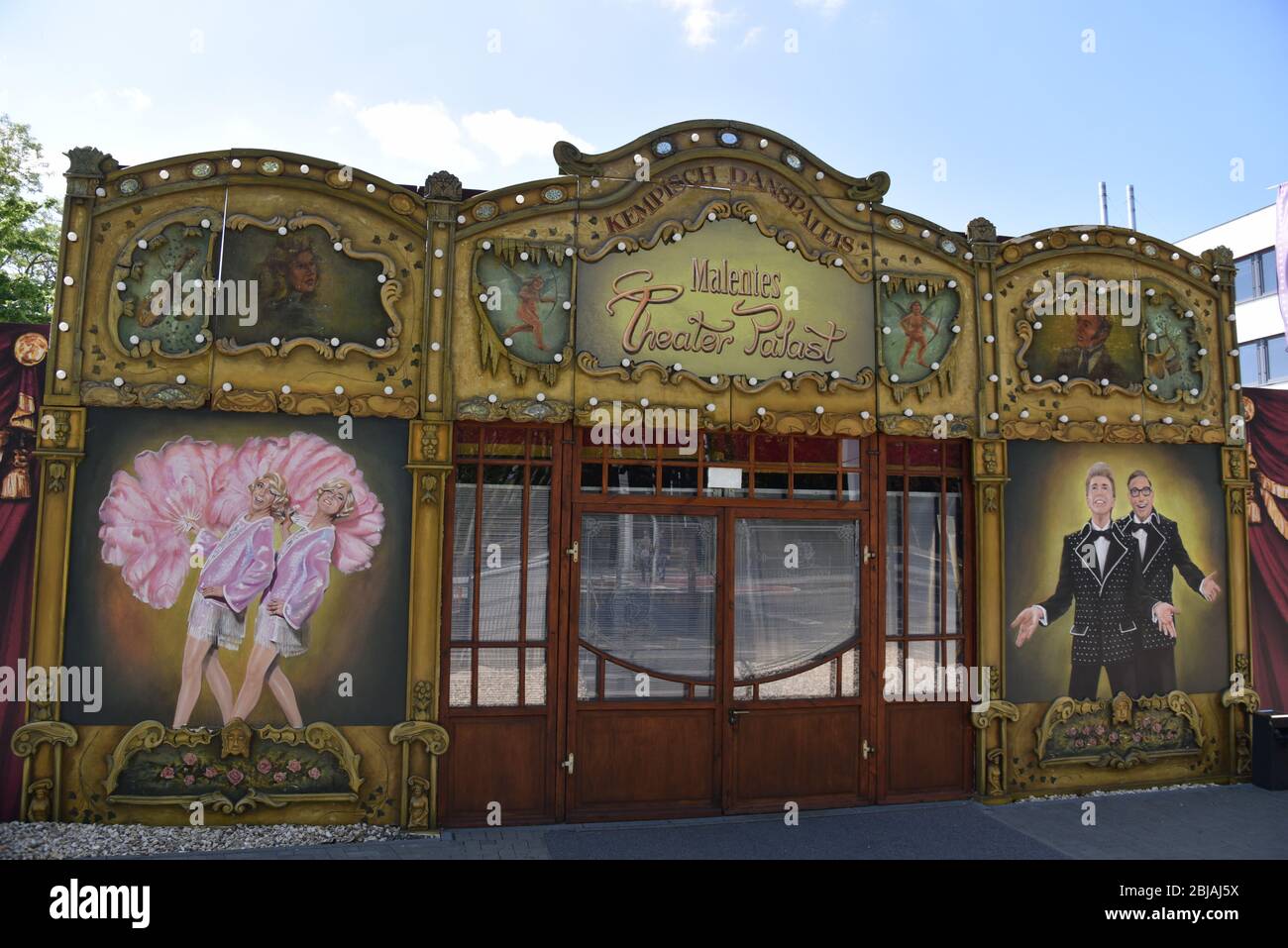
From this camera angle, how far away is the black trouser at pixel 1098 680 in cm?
706

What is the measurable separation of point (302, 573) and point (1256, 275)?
93.2 ft

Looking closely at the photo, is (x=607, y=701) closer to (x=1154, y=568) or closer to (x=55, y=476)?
(x=55, y=476)

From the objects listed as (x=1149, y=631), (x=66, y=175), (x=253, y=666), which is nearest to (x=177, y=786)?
(x=253, y=666)

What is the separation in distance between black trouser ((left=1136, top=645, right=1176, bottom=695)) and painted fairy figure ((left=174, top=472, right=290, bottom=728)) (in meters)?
6.85

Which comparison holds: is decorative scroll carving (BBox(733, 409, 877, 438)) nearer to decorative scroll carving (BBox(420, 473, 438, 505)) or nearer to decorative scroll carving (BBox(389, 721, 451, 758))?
decorative scroll carving (BBox(420, 473, 438, 505))

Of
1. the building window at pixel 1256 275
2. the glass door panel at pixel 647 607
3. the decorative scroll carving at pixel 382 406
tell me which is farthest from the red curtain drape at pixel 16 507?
the building window at pixel 1256 275

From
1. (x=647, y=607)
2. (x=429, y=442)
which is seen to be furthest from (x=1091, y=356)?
(x=429, y=442)

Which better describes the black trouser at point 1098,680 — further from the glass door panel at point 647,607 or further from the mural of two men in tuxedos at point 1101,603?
the glass door panel at point 647,607

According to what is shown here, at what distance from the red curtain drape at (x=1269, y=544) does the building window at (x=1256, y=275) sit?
20048 mm

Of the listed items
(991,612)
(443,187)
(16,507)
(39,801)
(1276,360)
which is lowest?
(39,801)

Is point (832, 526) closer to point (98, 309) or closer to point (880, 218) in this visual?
point (880, 218)

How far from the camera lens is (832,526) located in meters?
6.75

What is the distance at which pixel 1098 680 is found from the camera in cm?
710

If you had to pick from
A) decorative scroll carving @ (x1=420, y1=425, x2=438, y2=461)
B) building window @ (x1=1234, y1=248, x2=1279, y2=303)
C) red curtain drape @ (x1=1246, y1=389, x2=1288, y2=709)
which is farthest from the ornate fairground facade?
building window @ (x1=1234, y1=248, x2=1279, y2=303)
